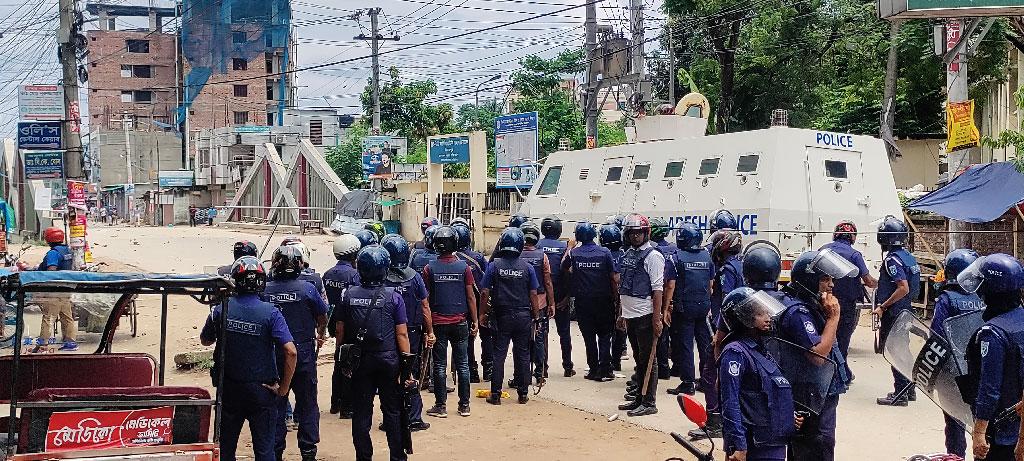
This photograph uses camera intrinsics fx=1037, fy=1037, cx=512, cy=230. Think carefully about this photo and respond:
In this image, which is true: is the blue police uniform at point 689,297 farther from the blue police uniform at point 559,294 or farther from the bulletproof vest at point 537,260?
the blue police uniform at point 559,294

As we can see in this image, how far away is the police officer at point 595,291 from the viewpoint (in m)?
11.3

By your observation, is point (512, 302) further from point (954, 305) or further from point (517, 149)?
point (517, 149)

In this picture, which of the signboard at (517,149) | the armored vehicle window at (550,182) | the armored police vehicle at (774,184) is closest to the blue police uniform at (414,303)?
the armored police vehicle at (774,184)

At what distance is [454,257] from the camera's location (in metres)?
10.1

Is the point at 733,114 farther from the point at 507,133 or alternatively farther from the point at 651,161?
the point at 651,161

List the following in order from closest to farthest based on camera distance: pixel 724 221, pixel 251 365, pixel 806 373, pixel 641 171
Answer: pixel 806 373 → pixel 251 365 → pixel 724 221 → pixel 641 171

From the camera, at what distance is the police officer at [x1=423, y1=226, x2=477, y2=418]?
997cm

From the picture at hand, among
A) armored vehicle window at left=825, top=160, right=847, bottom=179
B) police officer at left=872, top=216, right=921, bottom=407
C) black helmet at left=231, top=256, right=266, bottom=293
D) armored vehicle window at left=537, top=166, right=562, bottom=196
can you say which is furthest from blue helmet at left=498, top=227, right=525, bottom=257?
armored vehicle window at left=537, top=166, right=562, bottom=196

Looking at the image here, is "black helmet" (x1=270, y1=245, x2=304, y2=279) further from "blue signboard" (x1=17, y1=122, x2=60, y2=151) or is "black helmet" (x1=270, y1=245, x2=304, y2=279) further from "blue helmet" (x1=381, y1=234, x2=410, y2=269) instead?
A: "blue signboard" (x1=17, y1=122, x2=60, y2=151)

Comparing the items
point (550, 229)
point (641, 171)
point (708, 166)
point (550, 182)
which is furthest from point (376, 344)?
point (550, 182)

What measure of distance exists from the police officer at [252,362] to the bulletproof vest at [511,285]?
3.78 m

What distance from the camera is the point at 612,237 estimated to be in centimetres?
1205

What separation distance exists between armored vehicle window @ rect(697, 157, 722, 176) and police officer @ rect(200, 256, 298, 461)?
30.4 ft

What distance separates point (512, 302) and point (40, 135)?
59.0ft
